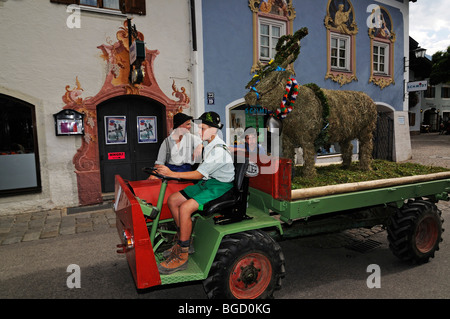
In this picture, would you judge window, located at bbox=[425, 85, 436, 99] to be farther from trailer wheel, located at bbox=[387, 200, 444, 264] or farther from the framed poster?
the framed poster

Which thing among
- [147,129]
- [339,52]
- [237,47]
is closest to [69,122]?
[147,129]

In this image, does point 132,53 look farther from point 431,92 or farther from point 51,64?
point 431,92

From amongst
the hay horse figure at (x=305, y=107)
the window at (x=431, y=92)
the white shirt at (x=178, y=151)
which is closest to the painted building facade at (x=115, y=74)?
the white shirt at (x=178, y=151)

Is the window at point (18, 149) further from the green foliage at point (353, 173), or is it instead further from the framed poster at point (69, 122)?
the green foliage at point (353, 173)

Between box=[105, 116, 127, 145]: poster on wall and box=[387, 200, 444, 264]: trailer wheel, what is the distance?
251 inches

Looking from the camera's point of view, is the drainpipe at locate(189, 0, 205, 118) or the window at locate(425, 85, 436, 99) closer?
the drainpipe at locate(189, 0, 205, 118)

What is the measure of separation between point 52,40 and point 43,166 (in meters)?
2.82

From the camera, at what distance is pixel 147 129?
8117mm

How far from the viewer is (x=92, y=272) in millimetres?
3812

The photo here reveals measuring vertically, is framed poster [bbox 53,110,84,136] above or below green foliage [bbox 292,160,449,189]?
above

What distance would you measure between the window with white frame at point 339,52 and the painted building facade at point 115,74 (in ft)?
1.11

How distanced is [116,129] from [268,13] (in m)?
5.56

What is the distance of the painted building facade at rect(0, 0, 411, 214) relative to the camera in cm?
663

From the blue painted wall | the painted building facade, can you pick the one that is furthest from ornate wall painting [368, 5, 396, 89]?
the painted building facade
